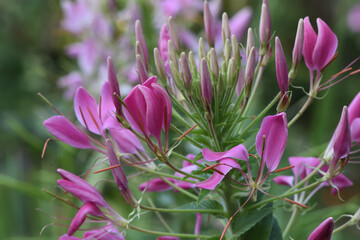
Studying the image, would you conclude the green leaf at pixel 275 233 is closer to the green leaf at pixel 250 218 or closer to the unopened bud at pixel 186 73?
the green leaf at pixel 250 218

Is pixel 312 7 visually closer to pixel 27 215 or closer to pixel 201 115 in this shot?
pixel 27 215

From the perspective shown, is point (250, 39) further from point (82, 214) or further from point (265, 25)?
point (82, 214)

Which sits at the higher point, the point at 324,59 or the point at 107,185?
the point at 324,59

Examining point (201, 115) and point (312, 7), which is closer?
point (201, 115)

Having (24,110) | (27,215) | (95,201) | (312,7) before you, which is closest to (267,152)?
(95,201)

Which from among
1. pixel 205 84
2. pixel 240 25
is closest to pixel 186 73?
pixel 205 84

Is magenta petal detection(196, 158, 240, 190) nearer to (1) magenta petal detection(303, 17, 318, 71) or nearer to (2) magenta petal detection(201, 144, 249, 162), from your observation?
(2) magenta petal detection(201, 144, 249, 162)
